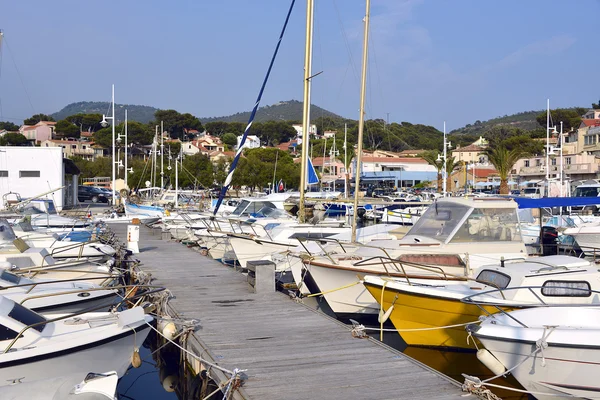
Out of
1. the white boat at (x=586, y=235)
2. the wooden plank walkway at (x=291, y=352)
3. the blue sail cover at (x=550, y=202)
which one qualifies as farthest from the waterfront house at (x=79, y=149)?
the wooden plank walkway at (x=291, y=352)

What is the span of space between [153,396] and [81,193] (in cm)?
5206

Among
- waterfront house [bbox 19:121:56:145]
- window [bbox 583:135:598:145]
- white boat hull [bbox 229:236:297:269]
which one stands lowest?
white boat hull [bbox 229:236:297:269]

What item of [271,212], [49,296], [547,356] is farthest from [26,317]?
[271,212]

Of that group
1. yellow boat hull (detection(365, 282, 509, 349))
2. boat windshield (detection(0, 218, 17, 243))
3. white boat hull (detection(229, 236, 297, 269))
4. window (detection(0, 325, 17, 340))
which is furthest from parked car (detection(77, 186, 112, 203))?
window (detection(0, 325, 17, 340))

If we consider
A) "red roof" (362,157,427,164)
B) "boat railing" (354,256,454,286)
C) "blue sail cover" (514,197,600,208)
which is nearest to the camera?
"boat railing" (354,256,454,286)

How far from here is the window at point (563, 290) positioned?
11.7m

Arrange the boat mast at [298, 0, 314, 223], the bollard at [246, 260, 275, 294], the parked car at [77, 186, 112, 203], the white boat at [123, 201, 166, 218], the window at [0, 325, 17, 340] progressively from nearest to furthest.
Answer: the window at [0, 325, 17, 340], the bollard at [246, 260, 275, 294], the boat mast at [298, 0, 314, 223], the white boat at [123, 201, 166, 218], the parked car at [77, 186, 112, 203]

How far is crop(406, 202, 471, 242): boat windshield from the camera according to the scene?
15828 millimetres

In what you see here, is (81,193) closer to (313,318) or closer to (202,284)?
(202,284)

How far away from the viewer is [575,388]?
9.06 meters

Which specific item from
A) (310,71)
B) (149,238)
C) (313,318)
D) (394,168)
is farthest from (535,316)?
(394,168)

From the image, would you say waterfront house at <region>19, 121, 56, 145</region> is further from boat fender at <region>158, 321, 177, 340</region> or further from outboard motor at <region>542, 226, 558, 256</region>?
boat fender at <region>158, 321, 177, 340</region>

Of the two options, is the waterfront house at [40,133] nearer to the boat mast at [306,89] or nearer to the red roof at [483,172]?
the red roof at [483,172]

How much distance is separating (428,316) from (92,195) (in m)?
53.7
